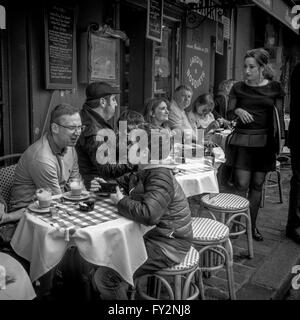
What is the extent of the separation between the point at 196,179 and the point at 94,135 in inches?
42.2

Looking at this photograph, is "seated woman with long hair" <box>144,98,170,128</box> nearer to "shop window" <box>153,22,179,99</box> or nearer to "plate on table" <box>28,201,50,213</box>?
"shop window" <box>153,22,179,99</box>

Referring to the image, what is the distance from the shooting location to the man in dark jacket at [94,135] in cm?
396

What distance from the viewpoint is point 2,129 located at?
4.62 m

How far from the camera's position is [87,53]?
17.8 ft

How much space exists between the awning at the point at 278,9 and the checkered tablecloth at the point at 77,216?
428 cm

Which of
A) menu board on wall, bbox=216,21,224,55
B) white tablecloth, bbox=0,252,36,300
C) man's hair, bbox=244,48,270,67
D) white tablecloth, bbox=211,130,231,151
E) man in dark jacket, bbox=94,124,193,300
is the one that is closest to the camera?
white tablecloth, bbox=0,252,36,300

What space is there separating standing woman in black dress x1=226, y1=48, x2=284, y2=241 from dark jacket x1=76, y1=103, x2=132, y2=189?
1450 millimetres

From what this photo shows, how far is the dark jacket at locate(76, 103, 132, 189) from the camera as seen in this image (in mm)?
3947

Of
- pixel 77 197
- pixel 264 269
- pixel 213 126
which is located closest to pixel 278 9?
pixel 213 126
